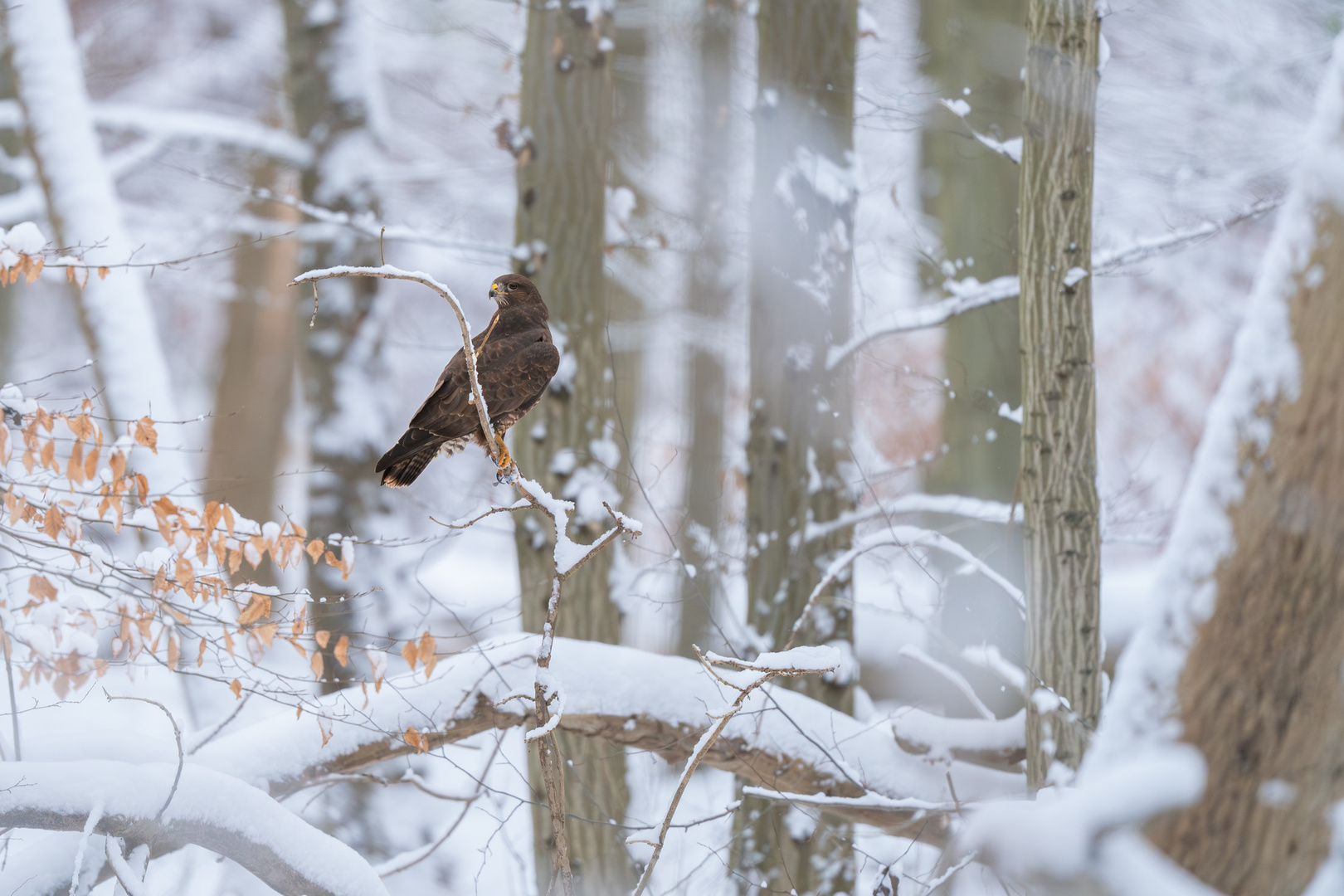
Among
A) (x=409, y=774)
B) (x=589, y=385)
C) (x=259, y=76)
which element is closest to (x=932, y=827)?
(x=409, y=774)

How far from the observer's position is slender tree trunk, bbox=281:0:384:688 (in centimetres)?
646

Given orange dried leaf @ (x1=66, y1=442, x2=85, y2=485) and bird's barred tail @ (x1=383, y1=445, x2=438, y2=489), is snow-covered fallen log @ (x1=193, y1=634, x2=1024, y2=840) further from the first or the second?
orange dried leaf @ (x1=66, y1=442, x2=85, y2=485)

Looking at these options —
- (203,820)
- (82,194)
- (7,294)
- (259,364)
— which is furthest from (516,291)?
(259,364)

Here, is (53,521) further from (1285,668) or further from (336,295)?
(336,295)

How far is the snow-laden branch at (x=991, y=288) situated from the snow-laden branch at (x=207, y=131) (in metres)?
4.28

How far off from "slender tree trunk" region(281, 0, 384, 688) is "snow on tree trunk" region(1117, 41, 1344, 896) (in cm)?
556

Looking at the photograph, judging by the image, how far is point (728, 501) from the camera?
20.3ft

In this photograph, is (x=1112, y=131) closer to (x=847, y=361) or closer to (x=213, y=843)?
(x=847, y=361)

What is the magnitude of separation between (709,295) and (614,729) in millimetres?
6216

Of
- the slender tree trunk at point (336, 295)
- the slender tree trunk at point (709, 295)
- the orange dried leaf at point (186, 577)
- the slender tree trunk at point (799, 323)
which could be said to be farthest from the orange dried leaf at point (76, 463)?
the slender tree trunk at point (709, 295)

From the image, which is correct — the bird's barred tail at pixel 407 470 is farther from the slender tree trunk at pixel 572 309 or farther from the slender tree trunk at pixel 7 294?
the slender tree trunk at pixel 7 294

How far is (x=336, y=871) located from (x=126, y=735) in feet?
2.88

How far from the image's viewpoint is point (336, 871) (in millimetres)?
2873

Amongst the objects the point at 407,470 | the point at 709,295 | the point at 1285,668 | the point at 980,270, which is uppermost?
the point at 709,295
